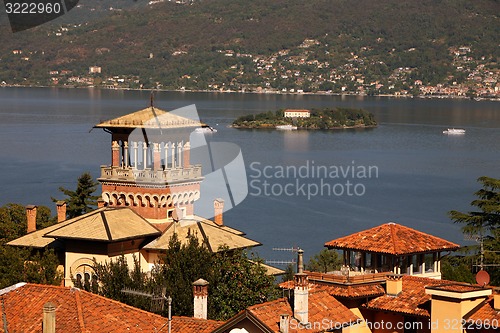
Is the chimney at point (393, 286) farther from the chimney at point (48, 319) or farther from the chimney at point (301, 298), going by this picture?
the chimney at point (48, 319)

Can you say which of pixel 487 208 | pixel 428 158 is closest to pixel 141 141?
pixel 487 208

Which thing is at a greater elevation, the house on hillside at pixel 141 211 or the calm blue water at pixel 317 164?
the house on hillside at pixel 141 211

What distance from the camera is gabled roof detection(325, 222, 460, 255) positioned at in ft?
51.5

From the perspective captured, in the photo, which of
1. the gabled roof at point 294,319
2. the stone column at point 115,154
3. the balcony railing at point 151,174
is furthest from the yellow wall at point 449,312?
the stone column at point 115,154

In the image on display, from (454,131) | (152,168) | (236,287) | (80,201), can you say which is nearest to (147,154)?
(152,168)

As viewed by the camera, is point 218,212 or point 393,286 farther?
point 218,212

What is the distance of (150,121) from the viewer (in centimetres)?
2162

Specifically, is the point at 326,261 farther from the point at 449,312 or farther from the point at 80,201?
the point at 449,312

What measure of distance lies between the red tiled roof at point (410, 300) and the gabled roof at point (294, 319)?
0.43 metres

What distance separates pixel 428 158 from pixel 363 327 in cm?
8068

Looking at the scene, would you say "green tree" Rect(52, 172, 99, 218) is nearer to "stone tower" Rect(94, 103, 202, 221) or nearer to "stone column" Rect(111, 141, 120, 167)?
"stone tower" Rect(94, 103, 202, 221)

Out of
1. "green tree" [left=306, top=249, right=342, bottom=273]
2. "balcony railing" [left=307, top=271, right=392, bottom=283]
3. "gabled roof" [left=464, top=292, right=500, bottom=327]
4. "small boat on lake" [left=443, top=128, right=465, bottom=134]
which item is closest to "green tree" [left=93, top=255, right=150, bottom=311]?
"balcony railing" [left=307, top=271, right=392, bottom=283]

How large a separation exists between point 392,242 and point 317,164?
231 feet

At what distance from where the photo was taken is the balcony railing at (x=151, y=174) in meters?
20.8
